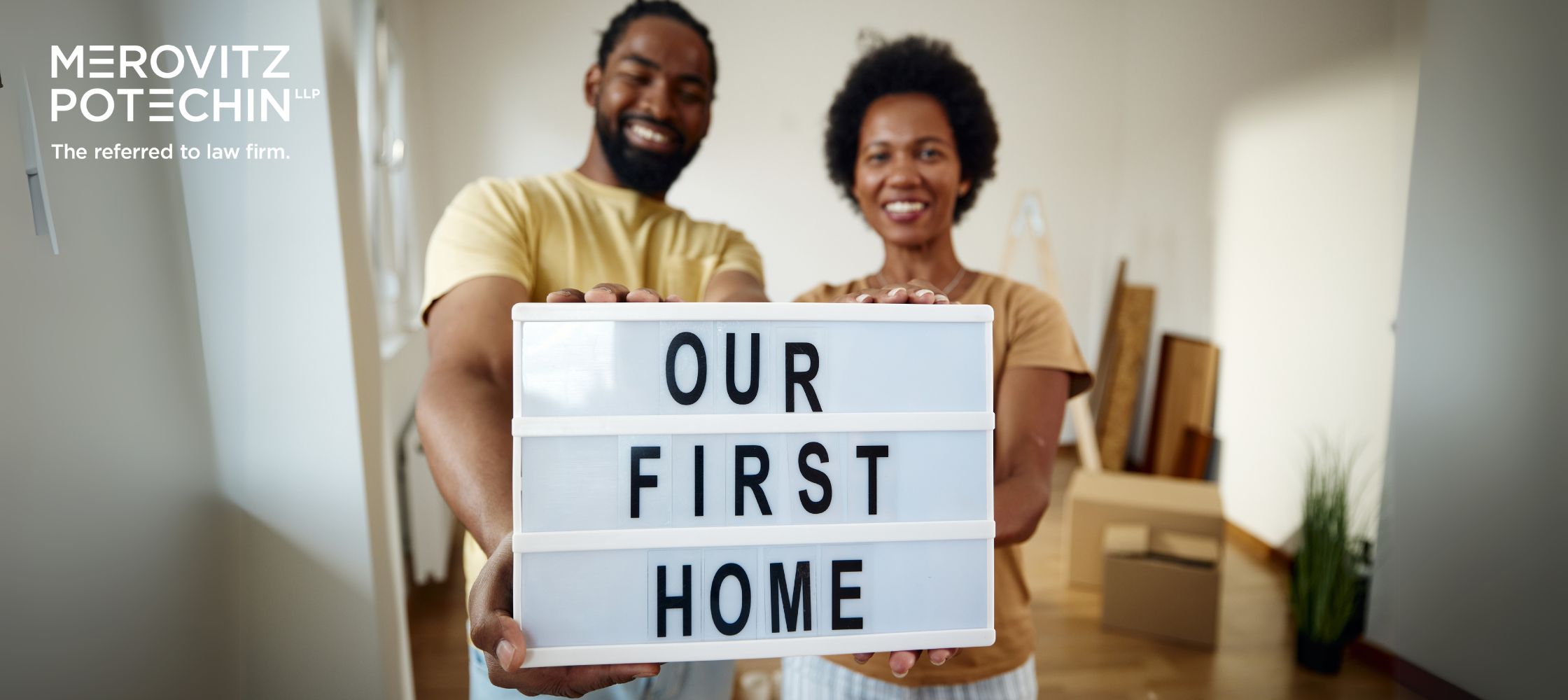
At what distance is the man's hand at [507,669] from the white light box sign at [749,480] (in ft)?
0.11

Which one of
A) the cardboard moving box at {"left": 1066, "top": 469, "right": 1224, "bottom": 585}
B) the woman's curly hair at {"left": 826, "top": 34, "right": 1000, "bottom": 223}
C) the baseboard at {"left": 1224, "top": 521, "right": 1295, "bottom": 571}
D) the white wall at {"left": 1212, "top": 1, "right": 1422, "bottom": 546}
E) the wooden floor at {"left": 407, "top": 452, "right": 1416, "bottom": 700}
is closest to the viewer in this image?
the woman's curly hair at {"left": 826, "top": 34, "right": 1000, "bottom": 223}

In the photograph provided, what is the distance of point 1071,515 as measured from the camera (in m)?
2.42

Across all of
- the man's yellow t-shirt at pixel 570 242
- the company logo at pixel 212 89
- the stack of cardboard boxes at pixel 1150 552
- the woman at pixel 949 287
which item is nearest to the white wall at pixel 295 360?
the company logo at pixel 212 89

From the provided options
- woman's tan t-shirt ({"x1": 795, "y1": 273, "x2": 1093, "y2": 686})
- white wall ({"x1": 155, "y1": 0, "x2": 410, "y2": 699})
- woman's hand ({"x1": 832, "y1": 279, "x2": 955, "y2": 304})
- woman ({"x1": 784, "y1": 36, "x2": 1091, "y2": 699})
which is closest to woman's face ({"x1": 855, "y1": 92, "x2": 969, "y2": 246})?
woman ({"x1": 784, "y1": 36, "x2": 1091, "y2": 699})

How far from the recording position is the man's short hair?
5.06 ft

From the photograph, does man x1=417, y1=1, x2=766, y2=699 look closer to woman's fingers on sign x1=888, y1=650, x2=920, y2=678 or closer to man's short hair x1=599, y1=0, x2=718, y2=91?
man's short hair x1=599, y1=0, x2=718, y2=91

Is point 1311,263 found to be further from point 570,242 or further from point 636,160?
point 570,242

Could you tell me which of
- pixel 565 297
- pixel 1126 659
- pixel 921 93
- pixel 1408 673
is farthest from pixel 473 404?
pixel 1408 673

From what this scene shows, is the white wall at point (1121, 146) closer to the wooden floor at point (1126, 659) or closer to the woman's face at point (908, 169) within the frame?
the woman's face at point (908, 169)

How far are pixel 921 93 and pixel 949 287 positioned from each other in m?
0.44

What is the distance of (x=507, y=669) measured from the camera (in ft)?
2.35

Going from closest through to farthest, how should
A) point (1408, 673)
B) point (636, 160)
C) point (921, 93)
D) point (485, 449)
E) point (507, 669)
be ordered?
point (507, 669), point (485, 449), point (636, 160), point (921, 93), point (1408, 673)

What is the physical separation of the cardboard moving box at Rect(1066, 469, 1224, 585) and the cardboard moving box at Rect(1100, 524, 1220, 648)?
0.11ft

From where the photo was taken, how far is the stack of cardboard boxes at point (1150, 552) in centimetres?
221
